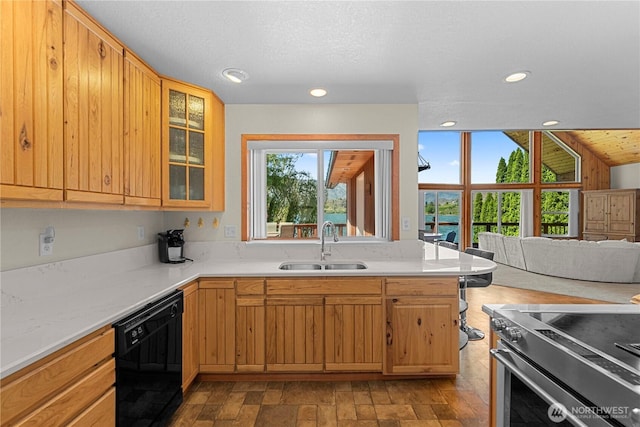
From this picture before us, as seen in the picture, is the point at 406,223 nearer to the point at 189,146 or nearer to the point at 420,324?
the point at 420,324

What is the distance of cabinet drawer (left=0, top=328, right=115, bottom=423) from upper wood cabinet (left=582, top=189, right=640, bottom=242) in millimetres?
10490

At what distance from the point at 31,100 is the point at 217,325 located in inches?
69.9

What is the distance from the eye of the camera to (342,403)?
2.20 m

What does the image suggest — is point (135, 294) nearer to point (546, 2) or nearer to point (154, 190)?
point (154, 190)

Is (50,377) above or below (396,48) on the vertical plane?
below

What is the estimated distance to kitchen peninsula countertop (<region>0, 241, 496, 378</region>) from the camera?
48.7 inches

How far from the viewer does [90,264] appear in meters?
2.05

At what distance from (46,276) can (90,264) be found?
32 centimetres

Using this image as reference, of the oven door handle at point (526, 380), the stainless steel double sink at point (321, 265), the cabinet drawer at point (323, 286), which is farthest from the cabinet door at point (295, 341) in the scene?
the oven door handle at point (526, 380)

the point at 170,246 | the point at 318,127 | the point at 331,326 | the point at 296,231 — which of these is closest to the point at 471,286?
the point at 331,326

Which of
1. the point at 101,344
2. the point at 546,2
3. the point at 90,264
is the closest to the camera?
the point at 101,344

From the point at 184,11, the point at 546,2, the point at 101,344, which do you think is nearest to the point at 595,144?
the point at 546,2

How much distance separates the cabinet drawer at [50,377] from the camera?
0.98m

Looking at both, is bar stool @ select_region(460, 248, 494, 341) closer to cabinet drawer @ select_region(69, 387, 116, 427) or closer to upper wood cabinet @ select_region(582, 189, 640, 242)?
cabinet drawer @ select_region(69, 387, 116, 427)
